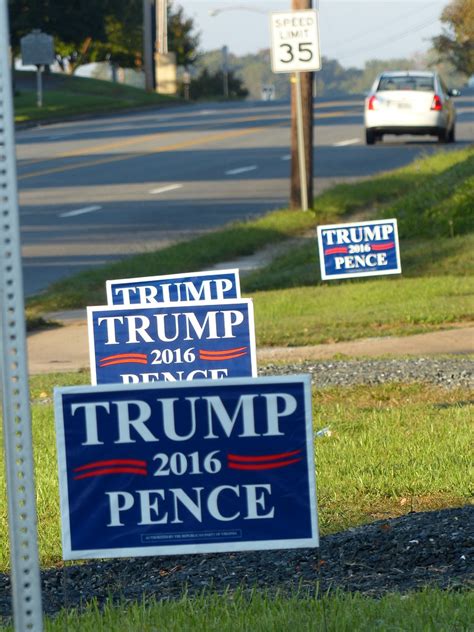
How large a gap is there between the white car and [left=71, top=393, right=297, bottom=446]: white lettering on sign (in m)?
28.6

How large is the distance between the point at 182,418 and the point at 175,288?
3.25 meters

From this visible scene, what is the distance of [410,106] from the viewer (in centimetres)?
3178

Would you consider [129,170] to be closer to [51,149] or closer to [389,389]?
[51,149]

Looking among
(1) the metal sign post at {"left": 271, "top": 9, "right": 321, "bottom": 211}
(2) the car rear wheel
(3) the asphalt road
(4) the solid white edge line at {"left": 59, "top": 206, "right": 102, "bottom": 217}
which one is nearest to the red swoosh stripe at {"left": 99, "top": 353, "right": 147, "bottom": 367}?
(3) the asphalt road

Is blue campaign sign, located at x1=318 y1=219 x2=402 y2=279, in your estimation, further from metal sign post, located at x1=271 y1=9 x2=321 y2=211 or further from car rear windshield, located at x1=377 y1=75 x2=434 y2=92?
car rear windshield, located at x1=377 y1=75 x2=434 y2=92

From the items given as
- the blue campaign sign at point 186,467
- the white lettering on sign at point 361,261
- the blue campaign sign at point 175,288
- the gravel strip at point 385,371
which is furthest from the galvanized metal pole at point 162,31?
the blue campaign sign at point 186,467

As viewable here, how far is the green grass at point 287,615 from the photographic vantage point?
4.14 metres

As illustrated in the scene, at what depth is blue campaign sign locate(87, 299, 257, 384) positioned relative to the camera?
19.9 feet

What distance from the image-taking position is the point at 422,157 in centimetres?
2939

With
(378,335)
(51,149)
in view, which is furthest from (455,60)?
(378,335)

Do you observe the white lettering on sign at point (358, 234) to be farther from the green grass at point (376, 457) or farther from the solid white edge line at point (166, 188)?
the solid white edge line at point (166, 188)

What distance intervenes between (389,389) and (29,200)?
1664 cm

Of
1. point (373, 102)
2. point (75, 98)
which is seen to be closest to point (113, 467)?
point (373, 102)

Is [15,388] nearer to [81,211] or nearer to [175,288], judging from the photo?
[175,288]
